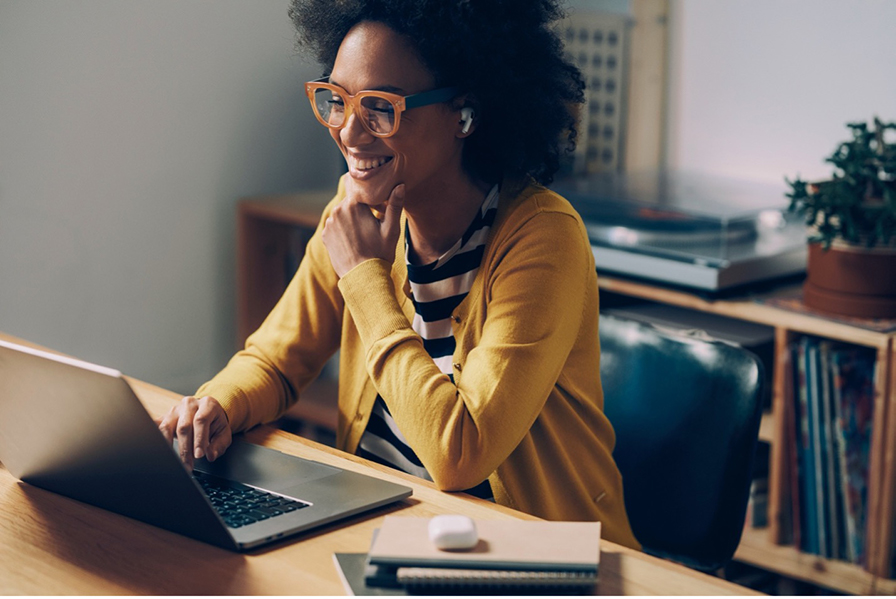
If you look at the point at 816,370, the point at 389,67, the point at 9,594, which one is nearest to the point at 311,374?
the point at 389,67

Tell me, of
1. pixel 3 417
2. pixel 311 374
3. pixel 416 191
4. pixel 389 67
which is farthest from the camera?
pixel 311 374

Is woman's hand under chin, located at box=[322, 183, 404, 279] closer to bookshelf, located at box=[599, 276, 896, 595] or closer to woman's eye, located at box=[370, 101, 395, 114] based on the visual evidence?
woman's eye, located at box=[370, 101, 395, 114]

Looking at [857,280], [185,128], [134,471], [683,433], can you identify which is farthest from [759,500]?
[185,128]

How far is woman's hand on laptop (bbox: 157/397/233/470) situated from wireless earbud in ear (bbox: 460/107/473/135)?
459mm


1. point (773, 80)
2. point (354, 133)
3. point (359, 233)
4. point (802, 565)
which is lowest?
point (802, 565)

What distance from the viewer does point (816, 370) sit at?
199 centimetres

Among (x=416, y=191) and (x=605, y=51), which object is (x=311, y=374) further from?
(x=605, y=51)

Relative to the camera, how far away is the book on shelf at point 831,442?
1.97 m

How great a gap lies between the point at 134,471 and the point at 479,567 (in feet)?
1.07

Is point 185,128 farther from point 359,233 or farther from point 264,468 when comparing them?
point 264,468

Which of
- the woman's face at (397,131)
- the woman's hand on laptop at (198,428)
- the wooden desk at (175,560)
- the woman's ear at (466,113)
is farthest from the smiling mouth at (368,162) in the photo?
the wooden desk at (175,560)

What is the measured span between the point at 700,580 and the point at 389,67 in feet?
2.29

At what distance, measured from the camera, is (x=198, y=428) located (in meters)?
1.21

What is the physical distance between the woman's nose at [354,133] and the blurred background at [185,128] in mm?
1463
